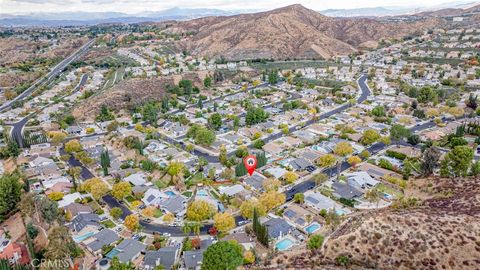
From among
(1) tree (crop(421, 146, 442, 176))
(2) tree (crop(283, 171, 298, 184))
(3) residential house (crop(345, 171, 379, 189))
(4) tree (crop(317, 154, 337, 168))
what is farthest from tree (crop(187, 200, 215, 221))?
(1) tree (crop(421, 146, 442, 176))

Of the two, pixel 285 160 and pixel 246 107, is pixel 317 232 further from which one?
pixel 246 107

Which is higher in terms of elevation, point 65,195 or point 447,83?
point 447,83

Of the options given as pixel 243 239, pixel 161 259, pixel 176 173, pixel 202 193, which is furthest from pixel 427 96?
pixel 161 259

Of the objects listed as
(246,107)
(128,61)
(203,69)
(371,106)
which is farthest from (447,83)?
(128,61)

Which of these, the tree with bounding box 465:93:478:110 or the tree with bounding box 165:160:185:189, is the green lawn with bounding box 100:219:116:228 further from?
the tree with bounding box 465:93:478:110

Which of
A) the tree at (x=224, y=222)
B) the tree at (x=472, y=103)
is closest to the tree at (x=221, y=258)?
the tree at (x=224, y=222)

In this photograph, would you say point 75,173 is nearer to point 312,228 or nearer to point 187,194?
point 187,194
